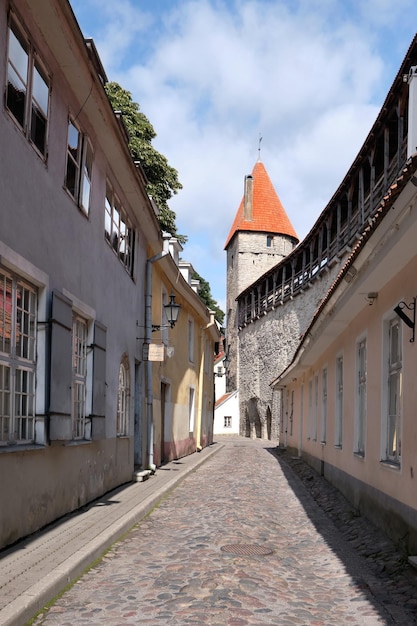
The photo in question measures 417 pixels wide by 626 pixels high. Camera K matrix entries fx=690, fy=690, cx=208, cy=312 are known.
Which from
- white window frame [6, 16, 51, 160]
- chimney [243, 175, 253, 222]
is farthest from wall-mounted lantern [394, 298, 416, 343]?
chimney [243, 175, 253, 222]

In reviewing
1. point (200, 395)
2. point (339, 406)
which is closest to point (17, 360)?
point (339, 406)

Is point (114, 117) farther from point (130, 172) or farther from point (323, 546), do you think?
point (323, 546)

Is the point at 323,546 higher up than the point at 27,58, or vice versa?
the point at 27,58

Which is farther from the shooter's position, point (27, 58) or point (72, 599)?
point (27, 58)

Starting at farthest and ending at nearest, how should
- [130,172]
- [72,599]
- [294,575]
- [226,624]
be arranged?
[130,172], [294,575], [72,599], [226,624]

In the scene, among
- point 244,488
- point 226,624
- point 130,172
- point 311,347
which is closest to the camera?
point 226,624

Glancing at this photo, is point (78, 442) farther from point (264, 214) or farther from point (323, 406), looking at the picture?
→ point (264, 214)

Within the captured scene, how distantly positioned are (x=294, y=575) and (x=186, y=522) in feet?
8.79

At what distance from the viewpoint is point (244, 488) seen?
468 inches

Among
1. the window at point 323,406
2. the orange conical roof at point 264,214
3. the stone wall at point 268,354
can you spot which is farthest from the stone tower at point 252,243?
the window at point 323,406

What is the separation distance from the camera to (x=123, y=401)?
38.3ft

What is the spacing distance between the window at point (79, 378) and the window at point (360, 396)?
367cm

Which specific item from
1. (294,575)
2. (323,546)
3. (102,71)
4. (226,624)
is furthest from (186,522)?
(102,71)

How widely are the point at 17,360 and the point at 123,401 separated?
5.60 metres
